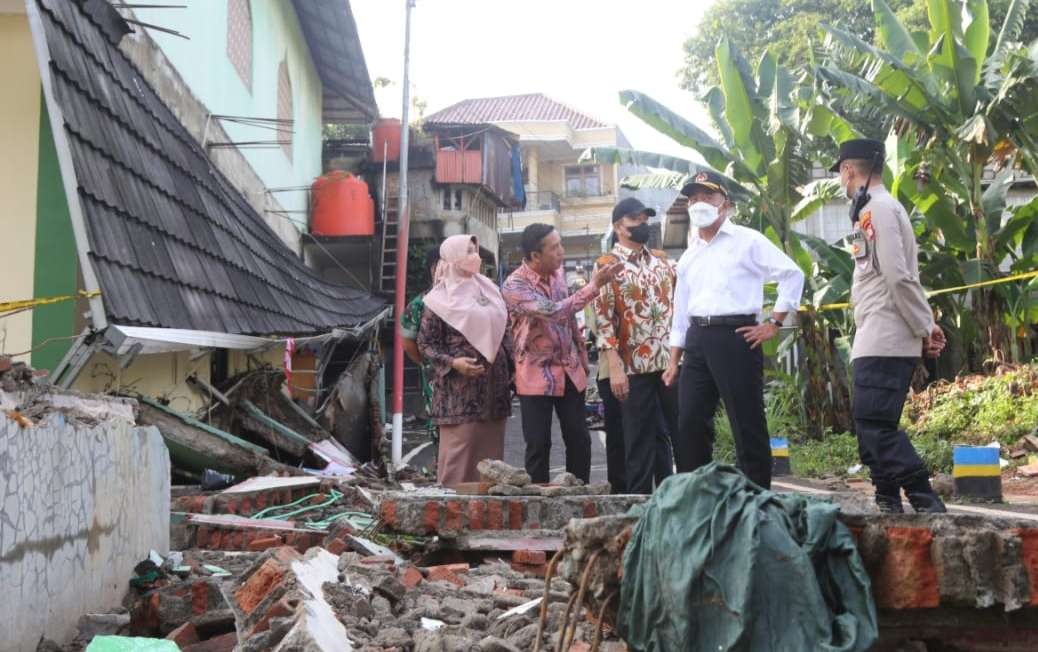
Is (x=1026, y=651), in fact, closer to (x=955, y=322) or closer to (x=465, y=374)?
(x=465, y=374)

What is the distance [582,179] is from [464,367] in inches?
1465

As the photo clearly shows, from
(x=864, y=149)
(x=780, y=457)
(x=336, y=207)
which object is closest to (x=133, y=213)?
(x=864, y=149)

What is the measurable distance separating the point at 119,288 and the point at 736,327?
333cm

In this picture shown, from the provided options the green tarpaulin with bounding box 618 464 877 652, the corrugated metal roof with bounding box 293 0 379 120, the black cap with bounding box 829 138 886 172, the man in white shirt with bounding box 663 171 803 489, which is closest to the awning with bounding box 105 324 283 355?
the man in white shirt with bounding box 663 171 803 489

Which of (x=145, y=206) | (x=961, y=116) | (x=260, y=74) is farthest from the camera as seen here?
(x=260, y=74)

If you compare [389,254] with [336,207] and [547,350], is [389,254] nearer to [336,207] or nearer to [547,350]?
[336,207]

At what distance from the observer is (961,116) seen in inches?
474

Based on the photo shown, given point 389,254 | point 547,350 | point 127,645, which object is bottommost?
point 127,645

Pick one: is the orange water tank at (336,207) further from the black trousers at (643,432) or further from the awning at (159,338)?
the black trousers at (643,432)

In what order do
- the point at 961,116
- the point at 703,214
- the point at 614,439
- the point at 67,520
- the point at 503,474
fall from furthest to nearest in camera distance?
the point at 961,116
the point at 614,439
the point at 703,214
the point at 503,474
the point at 67,520

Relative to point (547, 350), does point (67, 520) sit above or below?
below

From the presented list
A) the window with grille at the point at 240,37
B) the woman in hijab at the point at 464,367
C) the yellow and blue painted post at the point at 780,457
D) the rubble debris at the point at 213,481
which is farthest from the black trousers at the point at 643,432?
the window with grille at the point at 240,37

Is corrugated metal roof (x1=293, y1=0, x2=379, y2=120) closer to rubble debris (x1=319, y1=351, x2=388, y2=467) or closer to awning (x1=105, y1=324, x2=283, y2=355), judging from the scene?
rubble debris (x1=319, y1=351, x2=388, y2=467)

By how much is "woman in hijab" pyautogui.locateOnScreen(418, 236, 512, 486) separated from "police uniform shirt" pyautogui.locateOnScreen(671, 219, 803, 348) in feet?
4.01
